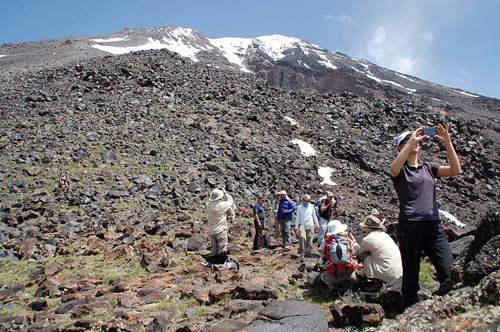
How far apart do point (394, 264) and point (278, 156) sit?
19.8m

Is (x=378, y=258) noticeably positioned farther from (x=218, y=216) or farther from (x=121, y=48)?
(x=121, y=48)

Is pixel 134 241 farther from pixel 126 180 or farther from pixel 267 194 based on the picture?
pixel 267 194

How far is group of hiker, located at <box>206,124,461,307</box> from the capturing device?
482cm

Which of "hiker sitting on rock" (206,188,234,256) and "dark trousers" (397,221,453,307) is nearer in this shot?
"dark trousers" (397,221,453,307)

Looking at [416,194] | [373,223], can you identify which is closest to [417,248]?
[416,194]

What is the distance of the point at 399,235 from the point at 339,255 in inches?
82.8

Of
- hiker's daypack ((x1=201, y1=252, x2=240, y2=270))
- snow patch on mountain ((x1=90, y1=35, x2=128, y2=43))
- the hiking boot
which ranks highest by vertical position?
snow patch on mountain ((x1=90, y1=35, x2=128, y2=43))

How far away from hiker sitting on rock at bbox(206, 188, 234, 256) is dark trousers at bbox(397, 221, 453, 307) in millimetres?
6064

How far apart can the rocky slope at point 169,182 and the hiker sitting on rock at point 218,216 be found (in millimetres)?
822

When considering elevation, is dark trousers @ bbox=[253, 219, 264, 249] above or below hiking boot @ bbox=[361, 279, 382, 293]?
below

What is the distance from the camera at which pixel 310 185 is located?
933 inches

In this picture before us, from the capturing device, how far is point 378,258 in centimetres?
679

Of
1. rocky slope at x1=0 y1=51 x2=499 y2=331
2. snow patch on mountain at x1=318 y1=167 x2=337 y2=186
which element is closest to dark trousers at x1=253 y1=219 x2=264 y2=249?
rocky slope at x1=0 y1=51 x2=499 y2=331

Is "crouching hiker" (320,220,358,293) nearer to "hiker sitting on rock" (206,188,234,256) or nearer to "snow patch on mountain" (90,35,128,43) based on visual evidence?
"hiker sitting on rock" (206,188,234,256)
